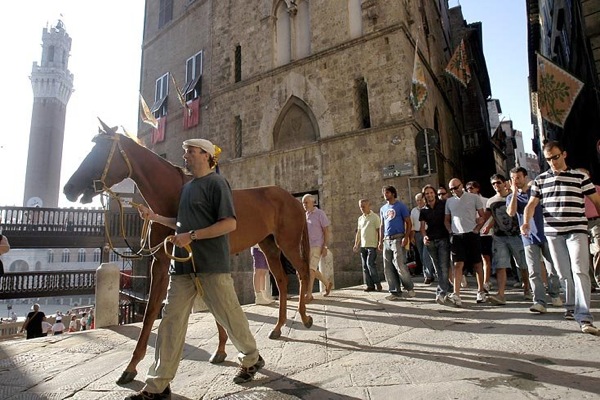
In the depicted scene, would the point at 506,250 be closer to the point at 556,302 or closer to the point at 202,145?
the point at 556,302

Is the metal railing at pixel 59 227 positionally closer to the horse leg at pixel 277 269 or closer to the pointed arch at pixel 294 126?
the pointed arch at pixel 294 126

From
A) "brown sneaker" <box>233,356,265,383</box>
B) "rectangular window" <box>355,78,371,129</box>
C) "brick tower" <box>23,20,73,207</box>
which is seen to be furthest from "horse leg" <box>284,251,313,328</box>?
"brick tower" <box>23,20,73,207</box>

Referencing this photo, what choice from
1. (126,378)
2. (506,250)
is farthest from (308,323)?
(506,250)

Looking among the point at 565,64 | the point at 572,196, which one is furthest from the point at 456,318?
the point at 565,64

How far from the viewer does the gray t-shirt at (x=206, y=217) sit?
2.60m

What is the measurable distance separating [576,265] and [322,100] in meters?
10.9

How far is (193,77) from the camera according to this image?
63.1 ft

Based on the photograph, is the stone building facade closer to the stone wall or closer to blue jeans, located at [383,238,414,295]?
the stone wall

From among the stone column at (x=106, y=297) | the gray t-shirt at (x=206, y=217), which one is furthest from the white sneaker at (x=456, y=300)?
the stone column at (x=106, y=297)

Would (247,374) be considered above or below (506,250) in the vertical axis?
below

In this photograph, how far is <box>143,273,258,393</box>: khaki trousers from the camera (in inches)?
97.3

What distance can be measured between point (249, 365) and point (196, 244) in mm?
1034

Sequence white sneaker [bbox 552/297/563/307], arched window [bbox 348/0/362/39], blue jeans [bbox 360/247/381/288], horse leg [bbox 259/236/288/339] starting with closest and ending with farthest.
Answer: horse leg [bbox 259/236/288/339]
white sneaker [bbox 552/297/563/307]
blue jeans [bbox 360/247/381/288]
arched window [bbox 348/0/362/39]

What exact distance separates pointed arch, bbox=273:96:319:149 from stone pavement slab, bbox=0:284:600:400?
31.7ft
